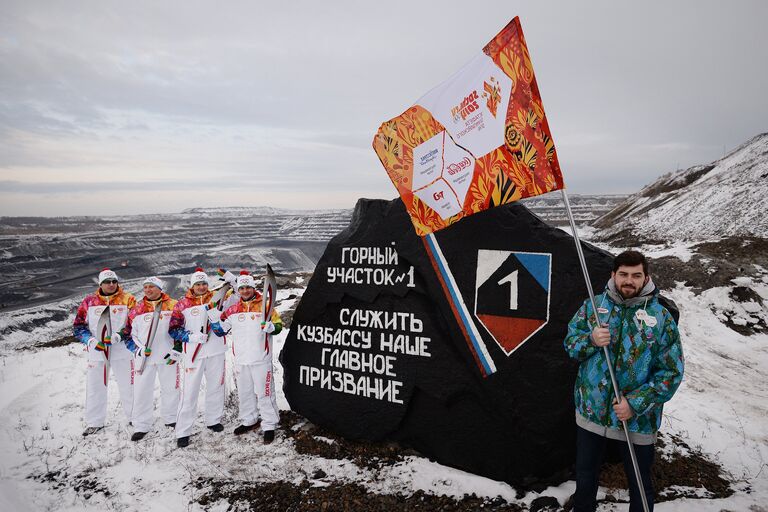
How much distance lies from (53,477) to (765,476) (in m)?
8.16

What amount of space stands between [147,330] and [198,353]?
0.92 m

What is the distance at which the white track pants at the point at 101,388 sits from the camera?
6.14 metres

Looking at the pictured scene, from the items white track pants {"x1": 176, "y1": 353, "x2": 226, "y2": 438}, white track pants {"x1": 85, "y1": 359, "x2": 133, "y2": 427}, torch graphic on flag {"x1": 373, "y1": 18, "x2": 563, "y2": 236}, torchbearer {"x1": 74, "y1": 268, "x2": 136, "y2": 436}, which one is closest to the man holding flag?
torch graphic on flag {"x1": 373, "y1": 18, "x2": 563, "y2": 236}

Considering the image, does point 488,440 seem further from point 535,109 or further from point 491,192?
point 535,109

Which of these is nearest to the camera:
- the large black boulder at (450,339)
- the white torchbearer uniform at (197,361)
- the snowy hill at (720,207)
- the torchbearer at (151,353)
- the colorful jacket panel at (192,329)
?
the large black boulder at (450,339)

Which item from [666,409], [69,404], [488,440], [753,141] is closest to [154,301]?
[69,404]

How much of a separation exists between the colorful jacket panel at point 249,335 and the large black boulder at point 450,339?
0.40 m

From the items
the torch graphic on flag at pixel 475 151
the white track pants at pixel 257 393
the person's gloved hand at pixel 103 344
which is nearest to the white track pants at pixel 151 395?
the person's gloved hand at pixel 103 344

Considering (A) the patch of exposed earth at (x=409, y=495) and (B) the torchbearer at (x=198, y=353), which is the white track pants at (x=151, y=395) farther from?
(A) the patch of exposed earth at (x=409, y=495)

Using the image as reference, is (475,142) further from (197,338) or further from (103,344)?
(103,344)

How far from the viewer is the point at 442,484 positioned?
14.6 ft

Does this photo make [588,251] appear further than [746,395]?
No

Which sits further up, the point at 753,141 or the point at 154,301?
the point at 753,141

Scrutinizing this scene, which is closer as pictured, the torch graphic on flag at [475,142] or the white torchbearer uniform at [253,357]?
the torch graphic on flag at [475,142]
